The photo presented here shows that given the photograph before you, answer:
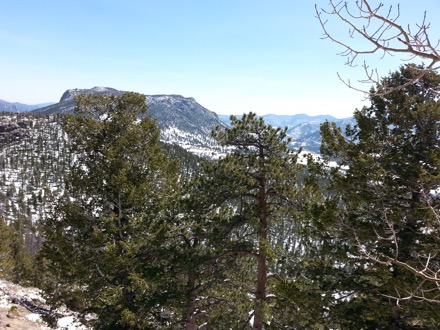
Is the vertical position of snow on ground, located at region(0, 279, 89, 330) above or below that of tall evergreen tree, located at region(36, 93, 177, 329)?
below

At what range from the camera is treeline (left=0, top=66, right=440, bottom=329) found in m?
8.48

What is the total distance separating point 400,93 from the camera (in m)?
8.97

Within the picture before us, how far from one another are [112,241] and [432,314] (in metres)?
9.53

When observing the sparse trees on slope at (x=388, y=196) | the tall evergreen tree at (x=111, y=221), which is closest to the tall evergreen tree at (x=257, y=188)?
the sparse trees on slope at (x=388, y=196)

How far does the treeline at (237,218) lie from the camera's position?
334 inches

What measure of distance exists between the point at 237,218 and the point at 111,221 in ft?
→ 14.2

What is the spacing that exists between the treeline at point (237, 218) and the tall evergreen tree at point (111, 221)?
5 centimetres

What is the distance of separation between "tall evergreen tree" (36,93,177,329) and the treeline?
48mm

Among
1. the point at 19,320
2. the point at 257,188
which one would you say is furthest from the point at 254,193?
the point at 19,320

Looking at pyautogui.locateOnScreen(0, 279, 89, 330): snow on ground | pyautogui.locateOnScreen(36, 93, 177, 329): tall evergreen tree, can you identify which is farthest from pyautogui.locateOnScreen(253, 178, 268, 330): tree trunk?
pyautogui.locateOnScreen(0, 279, 89, 330): snow on ground

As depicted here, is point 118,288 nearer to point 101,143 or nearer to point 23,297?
point 101,143

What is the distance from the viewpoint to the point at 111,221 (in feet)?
36.7

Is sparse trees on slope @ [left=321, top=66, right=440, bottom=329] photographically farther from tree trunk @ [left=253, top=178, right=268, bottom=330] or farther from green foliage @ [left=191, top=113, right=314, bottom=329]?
tree trunk @ [left=253, top=178, right=268, bottom=330]

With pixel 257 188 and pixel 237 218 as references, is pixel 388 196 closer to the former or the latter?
pixel 257 188
